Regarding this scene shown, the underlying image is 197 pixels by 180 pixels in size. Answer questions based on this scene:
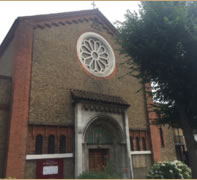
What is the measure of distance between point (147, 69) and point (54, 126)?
577 cm

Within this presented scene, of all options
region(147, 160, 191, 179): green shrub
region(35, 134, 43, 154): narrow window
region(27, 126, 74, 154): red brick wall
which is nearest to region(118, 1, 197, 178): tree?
region(147, 160, 191, 179): green shrub

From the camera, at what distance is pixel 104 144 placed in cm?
1239

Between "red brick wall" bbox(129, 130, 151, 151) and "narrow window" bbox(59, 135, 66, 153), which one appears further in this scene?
"red brick wall" bbox(129, 130, 151, 151)

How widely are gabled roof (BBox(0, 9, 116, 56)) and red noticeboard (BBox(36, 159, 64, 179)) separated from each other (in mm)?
7912

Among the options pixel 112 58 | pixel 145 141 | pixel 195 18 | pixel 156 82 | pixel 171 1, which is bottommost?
pixel 145 141

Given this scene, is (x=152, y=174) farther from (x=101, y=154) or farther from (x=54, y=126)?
(x=54, y=126)

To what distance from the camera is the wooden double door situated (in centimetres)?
1150

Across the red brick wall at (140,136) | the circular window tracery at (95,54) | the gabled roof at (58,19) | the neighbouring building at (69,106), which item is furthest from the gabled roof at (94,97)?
the gabled roof at (58,19)

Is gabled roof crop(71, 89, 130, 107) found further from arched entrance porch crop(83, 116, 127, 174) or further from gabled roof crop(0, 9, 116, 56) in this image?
gabled roof crop(0, 9, 116, 56)

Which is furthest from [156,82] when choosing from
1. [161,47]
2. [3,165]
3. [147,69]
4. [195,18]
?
[3,165]

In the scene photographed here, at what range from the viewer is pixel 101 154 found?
1222 centimetres

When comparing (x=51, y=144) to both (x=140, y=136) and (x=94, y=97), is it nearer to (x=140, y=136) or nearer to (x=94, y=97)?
(x=94, y=97)

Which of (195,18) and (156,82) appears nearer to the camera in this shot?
(195,18)

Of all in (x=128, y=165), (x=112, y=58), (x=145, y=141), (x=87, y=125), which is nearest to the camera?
(x=87, y=125)
